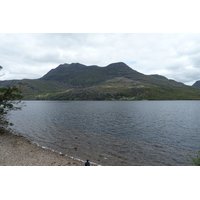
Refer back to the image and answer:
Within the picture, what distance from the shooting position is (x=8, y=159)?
21.6 metres

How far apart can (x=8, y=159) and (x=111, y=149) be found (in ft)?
63.4

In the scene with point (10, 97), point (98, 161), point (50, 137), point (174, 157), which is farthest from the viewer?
point (50, 137)

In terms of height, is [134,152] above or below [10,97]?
below

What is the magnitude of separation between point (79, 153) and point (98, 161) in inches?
211

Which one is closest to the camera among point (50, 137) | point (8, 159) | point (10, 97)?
point (8, 159)

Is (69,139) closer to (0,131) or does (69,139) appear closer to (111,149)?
(111,149)

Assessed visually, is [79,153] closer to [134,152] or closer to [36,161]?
[36,161]

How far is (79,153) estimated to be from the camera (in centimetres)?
2898

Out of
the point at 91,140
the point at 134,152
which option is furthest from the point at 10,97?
the point at 134,152

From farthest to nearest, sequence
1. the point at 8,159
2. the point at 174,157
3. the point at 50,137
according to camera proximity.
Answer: the point at 50,137 → the point at 174,157 → the point at 8,159

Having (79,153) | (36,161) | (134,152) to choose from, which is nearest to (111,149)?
(134,152)

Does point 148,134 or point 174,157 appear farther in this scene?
point 148,134

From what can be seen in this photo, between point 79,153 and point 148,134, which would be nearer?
point 79,153

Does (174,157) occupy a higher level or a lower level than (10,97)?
lower
